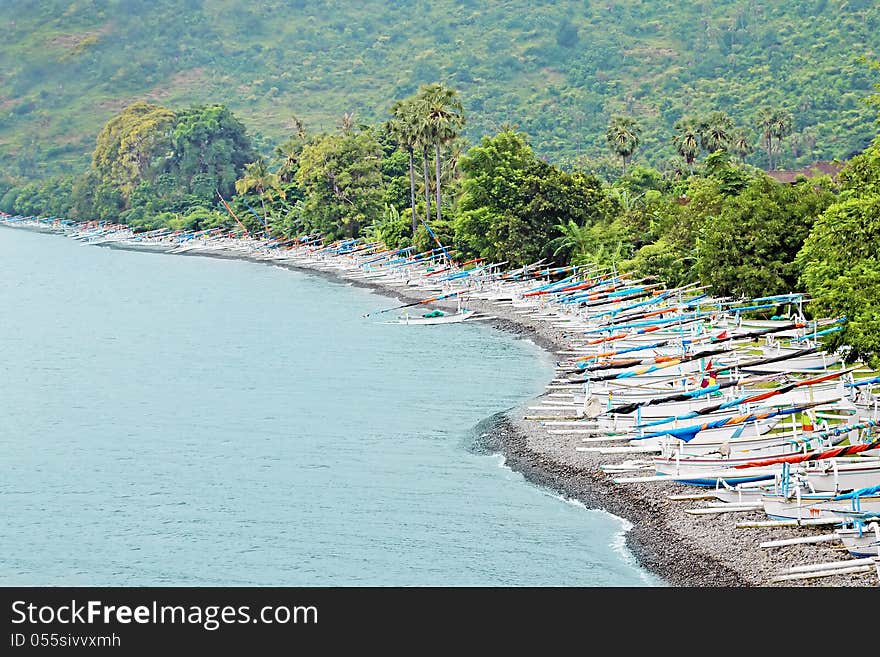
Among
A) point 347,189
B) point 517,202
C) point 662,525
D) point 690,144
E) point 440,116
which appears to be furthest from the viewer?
point 347,189

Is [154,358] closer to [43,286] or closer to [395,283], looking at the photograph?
[395,283]

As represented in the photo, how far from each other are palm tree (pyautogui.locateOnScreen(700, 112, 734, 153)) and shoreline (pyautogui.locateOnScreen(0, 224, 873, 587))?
72876 millimetres

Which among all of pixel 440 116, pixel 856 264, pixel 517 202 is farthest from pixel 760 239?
pixel 440 116

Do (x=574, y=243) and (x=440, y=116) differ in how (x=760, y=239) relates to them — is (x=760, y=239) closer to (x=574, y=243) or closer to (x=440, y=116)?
(x=574, y=243)

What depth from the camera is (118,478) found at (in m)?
57.0

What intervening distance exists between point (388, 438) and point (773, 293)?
2551 cm

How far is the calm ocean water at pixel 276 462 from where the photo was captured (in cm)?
4519

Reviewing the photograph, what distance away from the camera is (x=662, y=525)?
148 feet

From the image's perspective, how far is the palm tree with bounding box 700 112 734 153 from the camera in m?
130

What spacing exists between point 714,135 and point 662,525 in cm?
9042

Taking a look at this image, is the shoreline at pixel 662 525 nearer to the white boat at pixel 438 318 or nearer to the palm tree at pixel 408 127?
the white boat at pixel 438 318

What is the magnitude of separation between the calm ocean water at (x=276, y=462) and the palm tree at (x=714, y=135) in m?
41.6

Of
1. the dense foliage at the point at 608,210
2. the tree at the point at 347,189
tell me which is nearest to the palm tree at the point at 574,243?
the dense foliage at the point at 608,210
